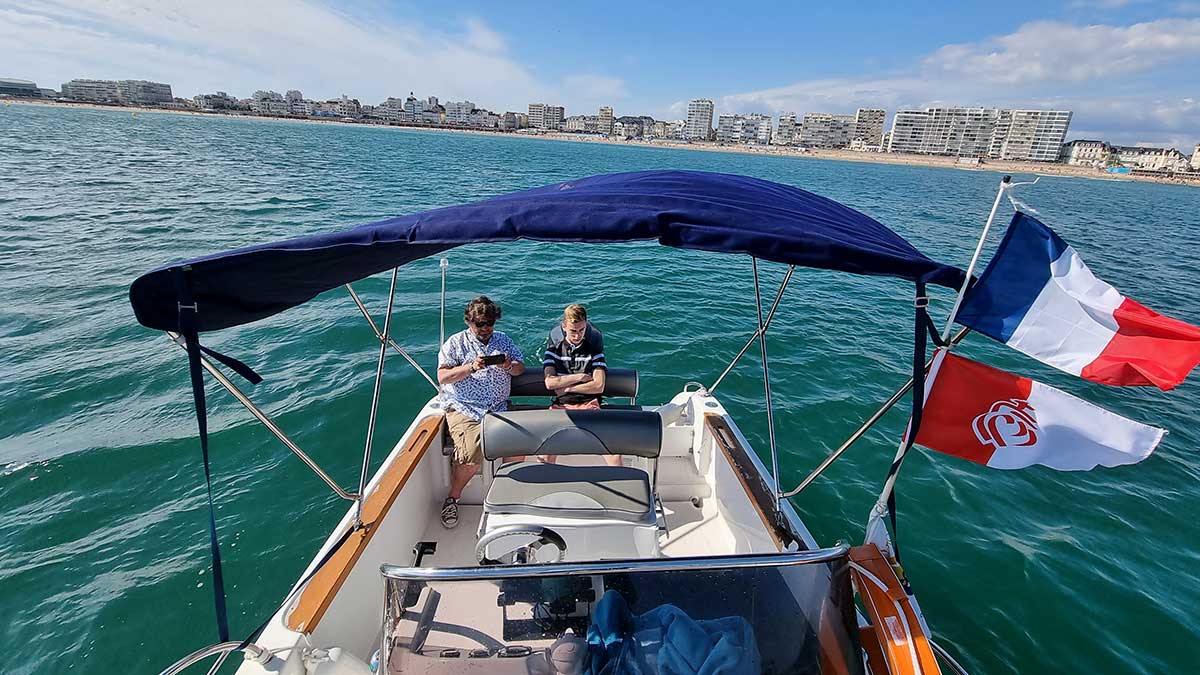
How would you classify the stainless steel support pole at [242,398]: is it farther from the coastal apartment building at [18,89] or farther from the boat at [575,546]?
the coastal apartment building at [18,89]

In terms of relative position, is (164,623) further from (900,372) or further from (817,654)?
(900,372)

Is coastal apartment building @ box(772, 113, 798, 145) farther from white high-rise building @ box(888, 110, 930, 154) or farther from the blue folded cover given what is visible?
the blue folded cover

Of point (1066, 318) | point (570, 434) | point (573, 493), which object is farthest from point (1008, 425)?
point (570, 434)

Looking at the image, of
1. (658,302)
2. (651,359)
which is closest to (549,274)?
(658,302)

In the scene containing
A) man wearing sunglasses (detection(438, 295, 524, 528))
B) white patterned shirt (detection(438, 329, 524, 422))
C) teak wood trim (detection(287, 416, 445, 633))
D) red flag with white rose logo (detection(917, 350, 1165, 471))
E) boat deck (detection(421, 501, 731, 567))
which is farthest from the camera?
white patterned shirt (detection(438, 329, 524, 422))

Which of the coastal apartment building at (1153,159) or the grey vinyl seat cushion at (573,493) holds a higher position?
the coastal apartment building at (1153,159)

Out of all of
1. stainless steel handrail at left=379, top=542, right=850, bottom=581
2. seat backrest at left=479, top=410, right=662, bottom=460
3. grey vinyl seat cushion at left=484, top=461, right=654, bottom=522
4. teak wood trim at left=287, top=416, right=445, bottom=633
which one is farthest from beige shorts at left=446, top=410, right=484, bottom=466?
stainless steel handrail at left=379, top=542, right=850, bottom=581

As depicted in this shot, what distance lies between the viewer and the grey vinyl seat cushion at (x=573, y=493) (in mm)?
2877

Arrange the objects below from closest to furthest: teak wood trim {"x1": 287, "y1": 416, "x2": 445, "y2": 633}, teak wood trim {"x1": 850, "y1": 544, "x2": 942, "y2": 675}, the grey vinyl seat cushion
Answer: teak wood trim {"x1": 850, "y1": 544, "x2": 942, "y2": 675}, teak wood trim {"x1": 287, "y1": 416, "x2": 445, "y2": 633}, the grey vinyl seat cushion

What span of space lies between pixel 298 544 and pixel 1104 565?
25.1 feet

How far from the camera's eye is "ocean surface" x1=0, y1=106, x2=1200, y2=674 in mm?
4258

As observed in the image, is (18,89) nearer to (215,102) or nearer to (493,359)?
(215,102)

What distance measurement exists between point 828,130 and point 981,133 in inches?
1737

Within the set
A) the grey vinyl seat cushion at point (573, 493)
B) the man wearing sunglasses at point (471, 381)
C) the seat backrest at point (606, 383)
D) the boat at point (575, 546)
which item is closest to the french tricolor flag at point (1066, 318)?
the boat at point (575, 546)
